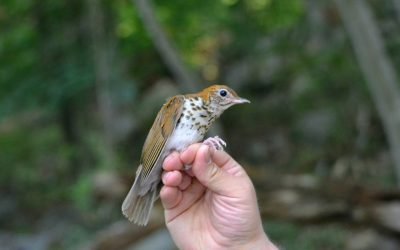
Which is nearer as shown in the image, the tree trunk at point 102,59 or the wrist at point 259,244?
the wrist at point 259,244

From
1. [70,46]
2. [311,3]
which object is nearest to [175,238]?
[311,3]

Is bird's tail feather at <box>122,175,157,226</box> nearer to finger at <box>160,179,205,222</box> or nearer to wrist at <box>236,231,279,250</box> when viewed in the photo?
finger at <box>160,179,205,222</box>

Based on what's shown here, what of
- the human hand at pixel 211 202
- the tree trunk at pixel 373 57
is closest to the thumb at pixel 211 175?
the human hand at pixel 211 202

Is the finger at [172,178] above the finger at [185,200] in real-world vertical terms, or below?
above

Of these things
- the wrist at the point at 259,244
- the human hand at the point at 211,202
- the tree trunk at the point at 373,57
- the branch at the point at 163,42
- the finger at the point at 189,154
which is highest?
the branch at the point at 163,42

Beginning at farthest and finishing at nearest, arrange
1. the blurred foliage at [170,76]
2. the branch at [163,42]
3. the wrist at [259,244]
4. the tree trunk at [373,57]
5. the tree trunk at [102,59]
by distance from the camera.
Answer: the tree trunk at [102,59] < the blurred foliage at [170,76] < the branch at [163,42] < the tree trunk at [373,57] < the wrist at [259,244]

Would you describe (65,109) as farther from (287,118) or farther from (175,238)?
(175,238)

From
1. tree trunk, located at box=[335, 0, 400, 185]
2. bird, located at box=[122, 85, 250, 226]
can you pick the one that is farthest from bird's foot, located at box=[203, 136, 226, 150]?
tree trunk, located at box=[335, 0, 400, 185]

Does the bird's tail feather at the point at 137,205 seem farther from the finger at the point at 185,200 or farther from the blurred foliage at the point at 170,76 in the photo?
the blurred foliage at the point at 170,76
